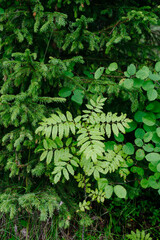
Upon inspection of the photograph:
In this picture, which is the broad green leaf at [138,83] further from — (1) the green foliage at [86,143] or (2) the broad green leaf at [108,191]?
(2) the broad green leaf at [108,191]

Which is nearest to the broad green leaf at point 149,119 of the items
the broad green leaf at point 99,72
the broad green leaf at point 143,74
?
the broad green leaf at point 143,74

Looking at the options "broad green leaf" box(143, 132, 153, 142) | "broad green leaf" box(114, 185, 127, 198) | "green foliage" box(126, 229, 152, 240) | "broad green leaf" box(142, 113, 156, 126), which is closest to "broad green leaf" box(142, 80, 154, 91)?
"broad green leaf" box(142, 113, 156, 126)

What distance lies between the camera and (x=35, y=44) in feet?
6.00

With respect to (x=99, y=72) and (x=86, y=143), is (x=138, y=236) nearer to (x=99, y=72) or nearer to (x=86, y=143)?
(x=86, y=143)

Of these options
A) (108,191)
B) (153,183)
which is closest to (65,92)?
(108,191)

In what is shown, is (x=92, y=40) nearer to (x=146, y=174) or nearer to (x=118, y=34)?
(x=118, y=34)

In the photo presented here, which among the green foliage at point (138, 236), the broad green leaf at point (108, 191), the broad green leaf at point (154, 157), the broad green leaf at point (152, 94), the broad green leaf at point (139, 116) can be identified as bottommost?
the green foliage at point (138, 236)

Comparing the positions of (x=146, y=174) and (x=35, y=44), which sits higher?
(x=35, y=44)

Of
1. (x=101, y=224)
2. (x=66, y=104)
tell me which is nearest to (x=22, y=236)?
(x=101, y=224)

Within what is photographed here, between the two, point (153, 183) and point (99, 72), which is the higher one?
point (99, 72)

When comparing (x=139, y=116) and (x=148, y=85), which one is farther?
(x=139, y=116)

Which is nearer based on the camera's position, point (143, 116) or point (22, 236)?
point (143, 116)

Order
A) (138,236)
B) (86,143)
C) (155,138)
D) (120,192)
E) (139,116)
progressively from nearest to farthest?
(86,143) < (120,192) < (155,138) < (139,116) < (138,236)

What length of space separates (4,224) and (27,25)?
188 centimetres
